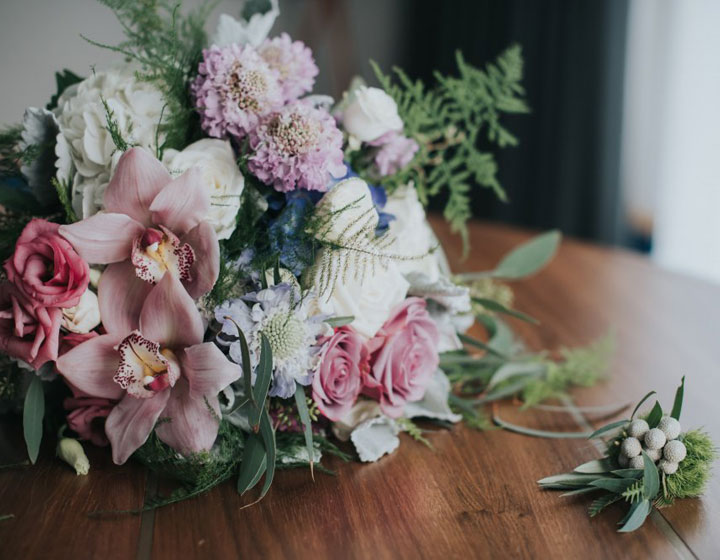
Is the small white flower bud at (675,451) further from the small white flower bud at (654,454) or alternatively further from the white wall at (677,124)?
the white wall at (677,124)

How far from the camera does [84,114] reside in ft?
2.48

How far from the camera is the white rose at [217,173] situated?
76 cm

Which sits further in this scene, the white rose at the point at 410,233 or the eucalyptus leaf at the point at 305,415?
the white rose at the point at 410,233

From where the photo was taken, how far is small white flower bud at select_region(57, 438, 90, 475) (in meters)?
0.76

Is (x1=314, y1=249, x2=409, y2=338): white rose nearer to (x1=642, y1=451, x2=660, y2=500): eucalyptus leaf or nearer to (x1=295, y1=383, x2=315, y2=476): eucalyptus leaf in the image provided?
(x1=295, y1=383, x2=315, y2=476): eucalyptus leaf

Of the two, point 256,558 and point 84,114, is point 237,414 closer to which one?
point 256,558

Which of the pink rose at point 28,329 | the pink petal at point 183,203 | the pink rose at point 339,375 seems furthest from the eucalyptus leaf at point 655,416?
the pink rose at point 28,329

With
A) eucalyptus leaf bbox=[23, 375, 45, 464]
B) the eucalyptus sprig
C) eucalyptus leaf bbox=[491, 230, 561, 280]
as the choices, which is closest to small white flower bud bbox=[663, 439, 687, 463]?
the eucalyptus sprig

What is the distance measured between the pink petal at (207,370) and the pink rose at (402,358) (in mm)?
199

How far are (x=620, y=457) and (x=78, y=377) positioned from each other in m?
0.59

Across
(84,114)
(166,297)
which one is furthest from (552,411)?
(84,114)

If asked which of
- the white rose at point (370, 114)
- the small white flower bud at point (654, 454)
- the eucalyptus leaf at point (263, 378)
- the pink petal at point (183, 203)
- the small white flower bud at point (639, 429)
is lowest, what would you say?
the small white flower bud at point (654, 454)

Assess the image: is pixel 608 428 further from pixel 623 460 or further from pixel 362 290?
pixel 362 290

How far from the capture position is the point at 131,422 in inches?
28.5
